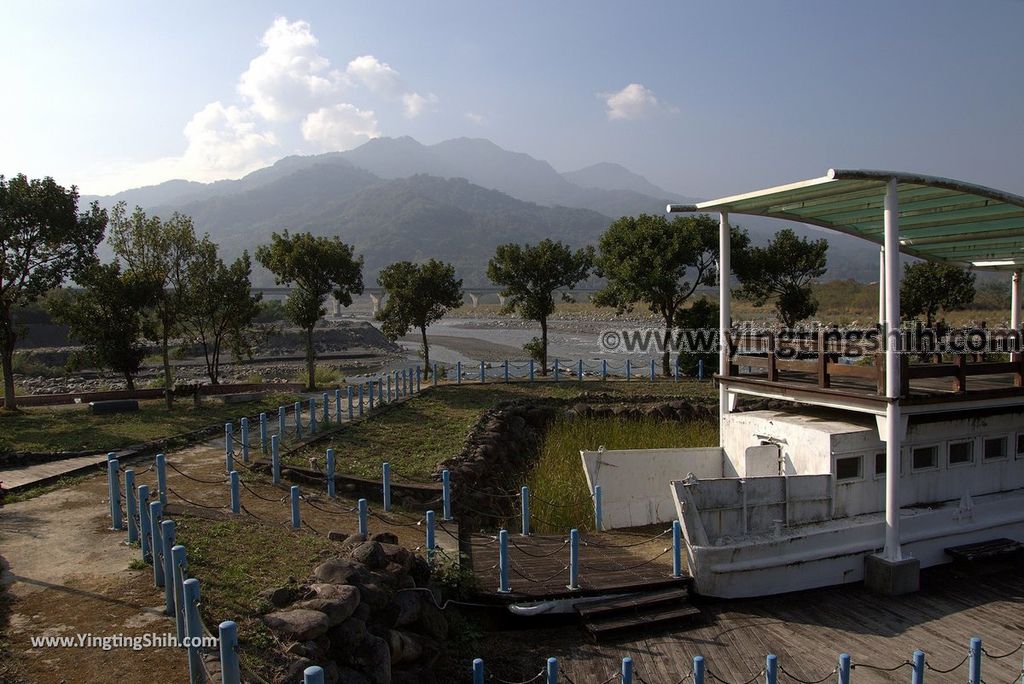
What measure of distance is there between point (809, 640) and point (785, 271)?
972 inches

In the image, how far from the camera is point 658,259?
26.8 meters

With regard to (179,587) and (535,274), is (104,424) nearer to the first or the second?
(179,587)

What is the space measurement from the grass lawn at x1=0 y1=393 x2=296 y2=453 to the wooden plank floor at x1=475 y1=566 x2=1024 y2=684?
11622 millimetres

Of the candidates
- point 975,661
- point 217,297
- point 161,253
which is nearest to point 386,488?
point 975,661

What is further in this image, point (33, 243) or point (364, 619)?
point (33, 243)

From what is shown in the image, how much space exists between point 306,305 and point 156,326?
5.11 metres

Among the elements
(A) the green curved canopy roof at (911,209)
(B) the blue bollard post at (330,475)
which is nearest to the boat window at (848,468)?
(A) the green curved canopy roof at (911,209)

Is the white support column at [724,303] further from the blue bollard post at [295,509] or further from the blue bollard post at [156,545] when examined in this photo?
the blue bollard post at [156,545]

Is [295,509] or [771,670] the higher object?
[295,509]

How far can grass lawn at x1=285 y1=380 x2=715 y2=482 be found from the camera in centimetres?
→ 1429

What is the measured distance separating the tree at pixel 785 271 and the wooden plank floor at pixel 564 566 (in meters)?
21.4

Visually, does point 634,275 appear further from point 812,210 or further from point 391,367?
point 391,367

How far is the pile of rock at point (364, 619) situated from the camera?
6148 millimetres

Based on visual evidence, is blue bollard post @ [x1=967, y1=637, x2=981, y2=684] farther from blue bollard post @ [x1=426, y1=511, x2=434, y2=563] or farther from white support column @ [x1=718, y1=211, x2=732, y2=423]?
blue bollard post @ [x1=426, y1=511, x2=434, y2=563]
